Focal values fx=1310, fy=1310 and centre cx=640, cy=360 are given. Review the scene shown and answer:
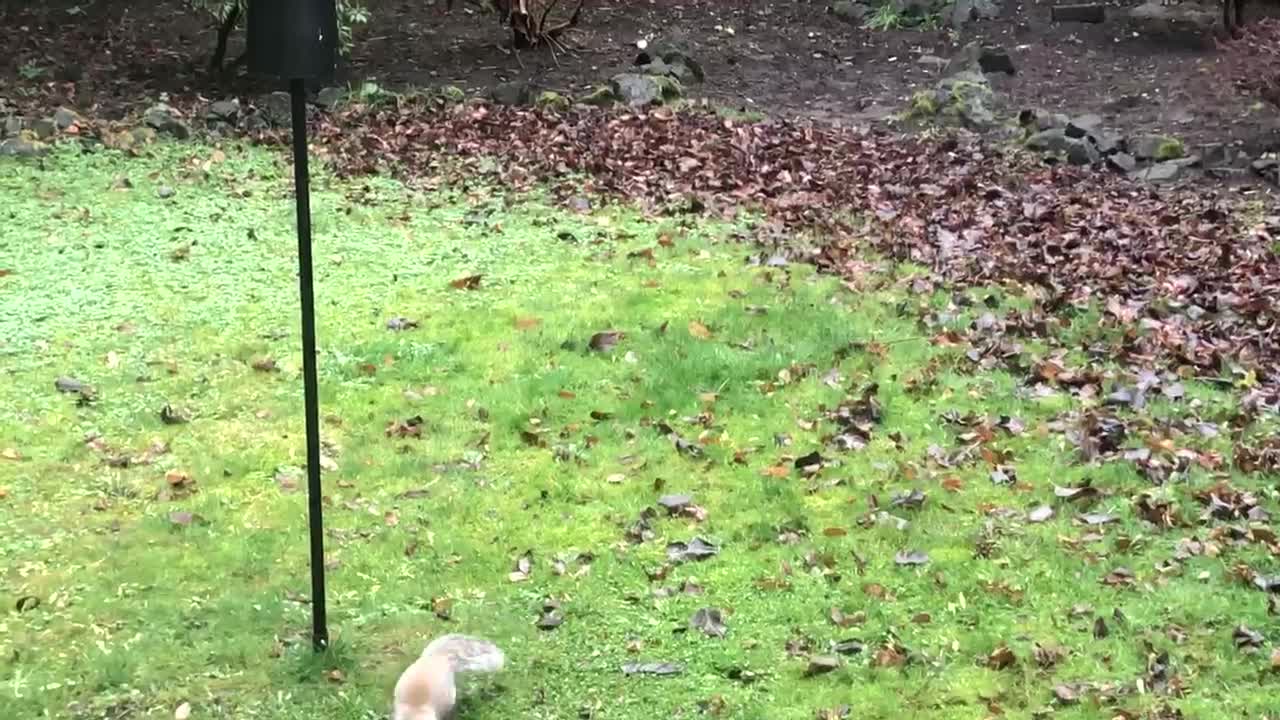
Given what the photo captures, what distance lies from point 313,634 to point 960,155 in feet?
24.3

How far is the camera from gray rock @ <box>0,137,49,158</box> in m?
9.32

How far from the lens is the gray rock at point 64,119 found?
32.7 ft

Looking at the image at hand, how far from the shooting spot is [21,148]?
30.7ft

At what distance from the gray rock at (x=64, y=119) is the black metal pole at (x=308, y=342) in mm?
7469

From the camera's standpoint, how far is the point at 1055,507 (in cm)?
446

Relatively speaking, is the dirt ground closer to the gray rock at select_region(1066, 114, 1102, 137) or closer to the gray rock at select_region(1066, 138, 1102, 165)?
the gray rock at select_region(1066, 114, 1102, 137)

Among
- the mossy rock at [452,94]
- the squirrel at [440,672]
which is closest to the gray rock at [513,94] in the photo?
the mossy rock at [452,94]

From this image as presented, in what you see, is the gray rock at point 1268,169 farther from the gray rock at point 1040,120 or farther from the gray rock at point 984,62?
the gray rock at point 984,62

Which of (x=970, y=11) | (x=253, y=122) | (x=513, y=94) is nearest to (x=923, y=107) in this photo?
(x=513, y=94)

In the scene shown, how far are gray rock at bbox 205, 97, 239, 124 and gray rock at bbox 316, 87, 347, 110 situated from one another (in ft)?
2.42

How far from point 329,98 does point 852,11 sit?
6.92 m

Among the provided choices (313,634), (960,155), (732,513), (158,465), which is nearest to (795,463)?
(732,513)

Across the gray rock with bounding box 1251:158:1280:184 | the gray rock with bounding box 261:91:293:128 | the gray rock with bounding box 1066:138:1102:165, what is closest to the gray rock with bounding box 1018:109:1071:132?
the gray rock with bounding box 1066:138:1102:165

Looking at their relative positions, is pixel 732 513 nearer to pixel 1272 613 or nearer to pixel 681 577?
pixel 681 577
